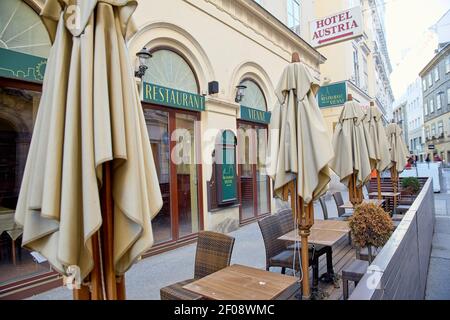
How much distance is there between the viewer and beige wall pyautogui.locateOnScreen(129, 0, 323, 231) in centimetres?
595

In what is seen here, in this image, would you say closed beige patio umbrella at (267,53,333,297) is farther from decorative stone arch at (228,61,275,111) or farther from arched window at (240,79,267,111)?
arched window at (240,79,267,111)

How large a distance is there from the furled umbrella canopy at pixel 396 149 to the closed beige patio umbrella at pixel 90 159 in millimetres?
8637

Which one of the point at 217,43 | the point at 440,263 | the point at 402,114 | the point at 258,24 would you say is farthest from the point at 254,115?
the point at 402,114

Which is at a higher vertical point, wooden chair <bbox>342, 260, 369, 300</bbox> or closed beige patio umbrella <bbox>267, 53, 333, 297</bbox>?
closed beige patio umbrella <bbox>267, 53, 333, 297</bbox>

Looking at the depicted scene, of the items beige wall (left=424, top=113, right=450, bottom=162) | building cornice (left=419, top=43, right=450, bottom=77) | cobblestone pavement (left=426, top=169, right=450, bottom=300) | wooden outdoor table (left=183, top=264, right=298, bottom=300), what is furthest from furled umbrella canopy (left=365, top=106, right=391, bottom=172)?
beige wall (left=424, top=113, right=450, bottom=162)

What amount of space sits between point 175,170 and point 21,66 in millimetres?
3214

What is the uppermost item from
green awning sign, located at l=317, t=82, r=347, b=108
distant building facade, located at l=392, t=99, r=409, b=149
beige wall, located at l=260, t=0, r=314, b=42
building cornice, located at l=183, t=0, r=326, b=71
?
distant building facade, located at l=392, t=99, r=409, b=149

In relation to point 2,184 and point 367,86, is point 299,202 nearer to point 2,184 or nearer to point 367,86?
point 2,184

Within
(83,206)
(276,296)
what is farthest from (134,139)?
(276,296)

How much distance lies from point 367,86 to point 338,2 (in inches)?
326

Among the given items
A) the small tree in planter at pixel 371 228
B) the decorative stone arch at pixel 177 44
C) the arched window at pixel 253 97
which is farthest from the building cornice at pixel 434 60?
the small tree in planter at pixel 371 228

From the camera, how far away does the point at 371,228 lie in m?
3.34

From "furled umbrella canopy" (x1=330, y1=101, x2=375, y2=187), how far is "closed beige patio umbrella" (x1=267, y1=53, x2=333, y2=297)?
6.37 feet
